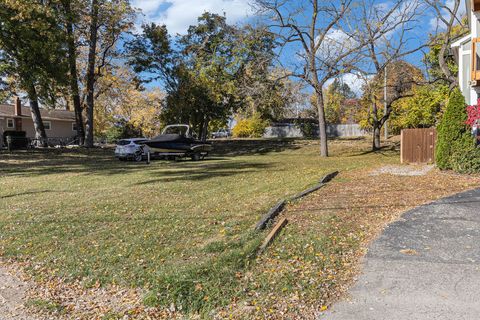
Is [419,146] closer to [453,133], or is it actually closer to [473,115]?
[453,133]

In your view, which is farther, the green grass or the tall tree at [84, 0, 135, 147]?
the tall tree at [84, 0, 135, 147]

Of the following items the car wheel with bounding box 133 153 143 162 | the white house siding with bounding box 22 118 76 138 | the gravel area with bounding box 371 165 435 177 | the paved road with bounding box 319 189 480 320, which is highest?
the white house siding with bounding box 22 118 76 138

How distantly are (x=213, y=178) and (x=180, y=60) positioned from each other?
2444 centimetres

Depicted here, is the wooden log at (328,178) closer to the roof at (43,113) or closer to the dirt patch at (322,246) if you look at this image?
the dirt patch at (322,246)

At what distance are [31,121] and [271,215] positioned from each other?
44.0 metres

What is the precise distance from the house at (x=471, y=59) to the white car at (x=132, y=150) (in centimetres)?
1553

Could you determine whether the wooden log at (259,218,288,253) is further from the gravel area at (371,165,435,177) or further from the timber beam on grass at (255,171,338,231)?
the gravel area at (371,165,435,177)

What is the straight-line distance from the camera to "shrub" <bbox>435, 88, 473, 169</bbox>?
12969mm

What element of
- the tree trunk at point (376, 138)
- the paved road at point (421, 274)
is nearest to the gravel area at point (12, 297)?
the paved road at point (421, 274)

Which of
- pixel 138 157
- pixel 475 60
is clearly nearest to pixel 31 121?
pixel 138 157

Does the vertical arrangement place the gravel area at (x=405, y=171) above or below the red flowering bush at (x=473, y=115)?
below

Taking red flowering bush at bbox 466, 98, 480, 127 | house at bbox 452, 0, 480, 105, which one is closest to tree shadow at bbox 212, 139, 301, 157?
house at bbox 452, 0, 480, 105

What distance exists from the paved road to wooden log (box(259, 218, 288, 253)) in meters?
1.27

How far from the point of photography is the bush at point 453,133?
42.4ft
